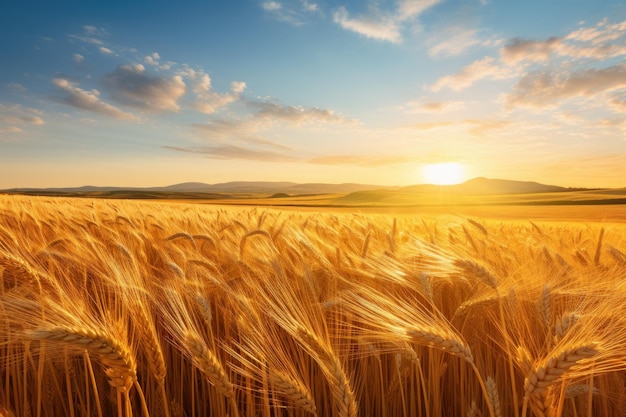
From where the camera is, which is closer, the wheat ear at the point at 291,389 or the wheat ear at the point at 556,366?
the wheat ear at the point at 556,366

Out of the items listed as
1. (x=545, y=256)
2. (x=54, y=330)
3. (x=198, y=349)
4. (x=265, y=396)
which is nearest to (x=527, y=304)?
(x=545, y=256)

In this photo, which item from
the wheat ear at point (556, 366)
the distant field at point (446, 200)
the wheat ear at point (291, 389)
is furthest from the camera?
the distant field at point (446, 200)

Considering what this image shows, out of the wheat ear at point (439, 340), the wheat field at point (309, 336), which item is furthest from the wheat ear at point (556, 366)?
the wheat ear at point (439, 340)

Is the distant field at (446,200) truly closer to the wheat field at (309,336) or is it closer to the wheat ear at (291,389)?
the wheat field at (309,336)

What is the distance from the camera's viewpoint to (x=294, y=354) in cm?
168

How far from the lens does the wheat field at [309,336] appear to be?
41.7 inches

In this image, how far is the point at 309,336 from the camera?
1.10m

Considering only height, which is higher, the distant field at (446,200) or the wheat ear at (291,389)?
the wheat ear at (291,389)

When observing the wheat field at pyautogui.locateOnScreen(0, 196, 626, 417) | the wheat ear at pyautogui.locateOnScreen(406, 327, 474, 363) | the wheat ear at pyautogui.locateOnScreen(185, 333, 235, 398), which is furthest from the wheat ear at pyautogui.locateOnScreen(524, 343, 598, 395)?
the wheat ear at pyautogui.locateOnScreen(185, 333, 235, 398)

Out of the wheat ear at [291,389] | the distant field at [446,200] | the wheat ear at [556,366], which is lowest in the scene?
the distant field at [446,200]

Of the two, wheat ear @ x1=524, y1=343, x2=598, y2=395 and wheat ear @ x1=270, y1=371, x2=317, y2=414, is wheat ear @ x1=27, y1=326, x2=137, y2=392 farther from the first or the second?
wheat ear @ x1=524, y1=343, x2=598, y2=395

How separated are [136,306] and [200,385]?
2.42 feet

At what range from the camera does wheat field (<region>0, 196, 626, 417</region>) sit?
3.48ft

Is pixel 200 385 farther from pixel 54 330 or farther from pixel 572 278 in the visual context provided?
pixel 572 278
